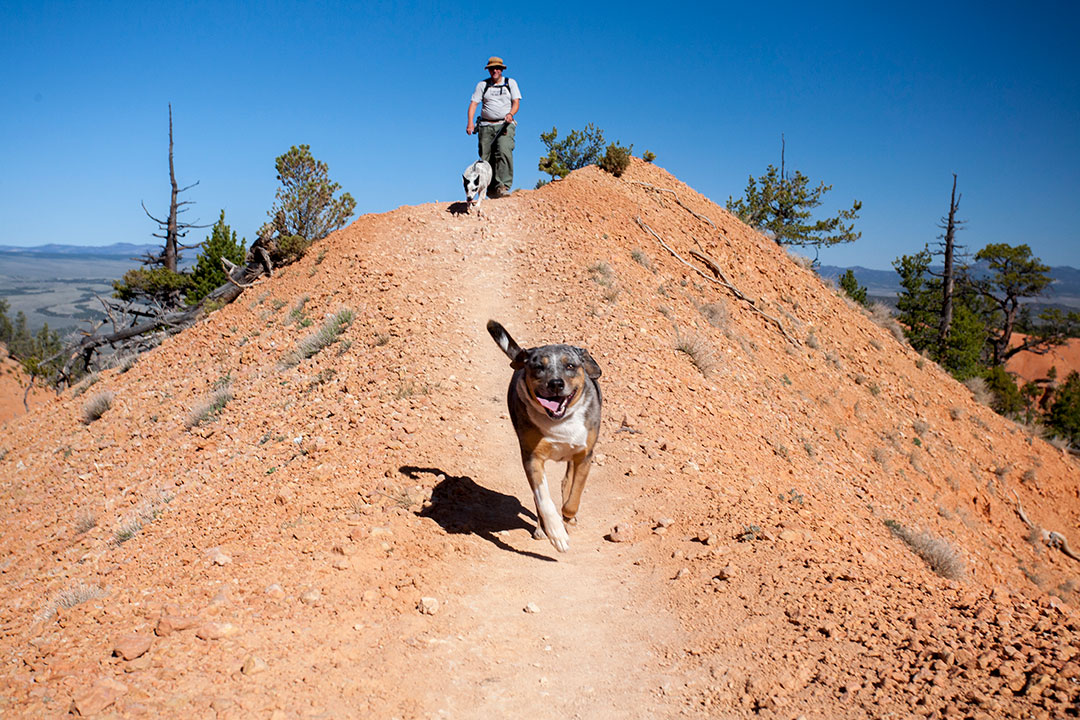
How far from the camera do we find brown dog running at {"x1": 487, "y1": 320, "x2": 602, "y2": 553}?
5.62m

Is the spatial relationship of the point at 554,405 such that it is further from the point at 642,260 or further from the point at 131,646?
the point at 642,260

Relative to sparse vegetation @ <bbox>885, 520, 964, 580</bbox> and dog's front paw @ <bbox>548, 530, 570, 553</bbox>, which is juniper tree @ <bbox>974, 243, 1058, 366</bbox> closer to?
sparse vegetation @ <bbox>885, 520, 964, 580</bbox>

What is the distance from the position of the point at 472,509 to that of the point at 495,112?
11.9 meters

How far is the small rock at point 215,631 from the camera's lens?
4453 mm

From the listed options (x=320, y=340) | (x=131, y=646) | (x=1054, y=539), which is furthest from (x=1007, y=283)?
(x=131, y=646)

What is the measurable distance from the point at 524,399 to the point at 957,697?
374cm

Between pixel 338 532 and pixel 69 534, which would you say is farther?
pixel 69 534

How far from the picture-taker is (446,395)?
9391mm

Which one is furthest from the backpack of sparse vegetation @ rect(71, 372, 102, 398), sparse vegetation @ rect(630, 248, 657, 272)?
sparse vegetation @ rect(71, 372, 102, 398)

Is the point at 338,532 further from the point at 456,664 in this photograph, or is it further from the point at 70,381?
the point at 70,381

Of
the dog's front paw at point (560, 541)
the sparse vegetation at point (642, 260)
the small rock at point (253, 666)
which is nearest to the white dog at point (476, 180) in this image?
the sparse vegetation at point (642, 260)

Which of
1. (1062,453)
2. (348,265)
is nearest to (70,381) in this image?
(348,265)

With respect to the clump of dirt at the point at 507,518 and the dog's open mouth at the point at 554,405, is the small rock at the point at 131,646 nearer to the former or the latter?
the clump of dirt at the point at 507,518

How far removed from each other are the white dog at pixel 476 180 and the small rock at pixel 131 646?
1370 cm
